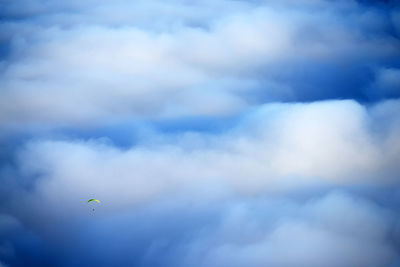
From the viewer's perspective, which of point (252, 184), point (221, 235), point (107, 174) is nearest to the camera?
point (221, 235)

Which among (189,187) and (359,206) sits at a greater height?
(189,187)

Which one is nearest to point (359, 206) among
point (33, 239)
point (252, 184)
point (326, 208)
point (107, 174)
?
point (326, 208)

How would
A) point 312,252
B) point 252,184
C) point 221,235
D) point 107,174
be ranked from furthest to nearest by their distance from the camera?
1. point 107,174
2. point 252,184
3. point 221,235
4. point 312,252

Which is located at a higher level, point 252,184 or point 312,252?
point 252,184

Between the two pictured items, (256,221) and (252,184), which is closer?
(256,221)

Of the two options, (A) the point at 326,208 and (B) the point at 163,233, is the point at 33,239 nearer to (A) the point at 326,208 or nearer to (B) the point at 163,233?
(B) the point at 163,233

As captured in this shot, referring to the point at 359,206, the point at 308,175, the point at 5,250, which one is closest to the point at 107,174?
the point at 5,250

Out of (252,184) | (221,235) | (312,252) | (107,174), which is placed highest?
(107,174)

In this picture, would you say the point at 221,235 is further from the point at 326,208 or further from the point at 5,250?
the point at 5,250

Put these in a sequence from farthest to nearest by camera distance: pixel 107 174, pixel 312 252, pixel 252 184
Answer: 1. pixel 107 174
2. pixel 252 184
3. pixel 312 252
